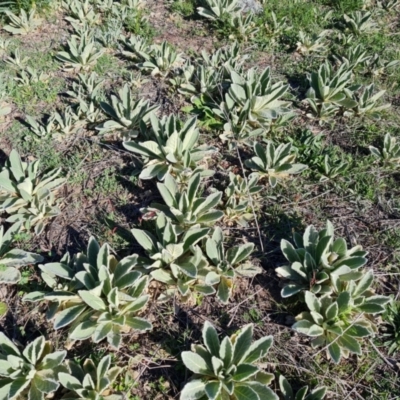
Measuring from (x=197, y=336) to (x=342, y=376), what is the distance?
41.2 inches

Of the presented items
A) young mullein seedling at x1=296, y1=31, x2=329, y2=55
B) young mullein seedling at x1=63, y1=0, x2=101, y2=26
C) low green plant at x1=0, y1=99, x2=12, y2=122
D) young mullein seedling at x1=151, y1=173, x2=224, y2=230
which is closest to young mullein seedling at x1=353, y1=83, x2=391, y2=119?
young mullein seedling at x1=296, y1=31, x2=329, y2=55

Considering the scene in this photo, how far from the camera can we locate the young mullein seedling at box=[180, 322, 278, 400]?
2.59 m

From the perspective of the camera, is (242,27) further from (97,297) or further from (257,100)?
(97,297)

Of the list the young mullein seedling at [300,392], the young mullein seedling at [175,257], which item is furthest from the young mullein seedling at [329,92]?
the young mullein seedling at [300,392]

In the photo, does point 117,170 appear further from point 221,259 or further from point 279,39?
point 279,39

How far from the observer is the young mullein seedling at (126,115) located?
14.1 ft

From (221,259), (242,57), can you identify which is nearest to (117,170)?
(221,259)

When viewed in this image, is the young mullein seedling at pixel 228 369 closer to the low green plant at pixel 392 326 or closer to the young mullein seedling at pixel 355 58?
the low green plant at pixel 392 326

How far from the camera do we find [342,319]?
9.76 ft

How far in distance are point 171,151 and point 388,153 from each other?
2156mm

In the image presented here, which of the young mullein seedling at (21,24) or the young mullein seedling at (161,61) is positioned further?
the young mullein seedling at (21,24)

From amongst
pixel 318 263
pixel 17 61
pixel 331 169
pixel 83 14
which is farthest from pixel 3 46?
pixel 318 263

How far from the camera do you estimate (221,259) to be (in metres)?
3.30

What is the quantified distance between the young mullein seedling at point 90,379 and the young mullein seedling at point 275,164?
7.08 feet
